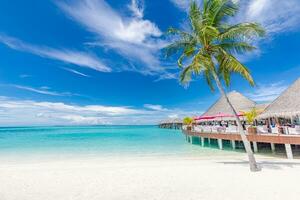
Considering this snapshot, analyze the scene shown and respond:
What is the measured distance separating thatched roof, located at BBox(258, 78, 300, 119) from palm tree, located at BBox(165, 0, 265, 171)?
6.67 m

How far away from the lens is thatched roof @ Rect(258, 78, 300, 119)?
12869mm

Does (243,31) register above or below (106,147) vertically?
above

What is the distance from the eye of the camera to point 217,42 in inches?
341

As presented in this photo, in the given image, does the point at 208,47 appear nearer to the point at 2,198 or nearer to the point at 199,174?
the point at 199,174

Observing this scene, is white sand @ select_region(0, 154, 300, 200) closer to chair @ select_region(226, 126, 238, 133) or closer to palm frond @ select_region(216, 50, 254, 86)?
palm frond @ select_region(216, 50, 254, 86)

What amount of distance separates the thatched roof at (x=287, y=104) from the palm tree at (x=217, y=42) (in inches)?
263

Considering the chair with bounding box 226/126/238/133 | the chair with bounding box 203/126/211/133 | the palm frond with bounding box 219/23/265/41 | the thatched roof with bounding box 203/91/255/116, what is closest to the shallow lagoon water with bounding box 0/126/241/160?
the chair with bounding box 203/126/211/133

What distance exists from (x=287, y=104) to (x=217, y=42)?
8544 millimetres

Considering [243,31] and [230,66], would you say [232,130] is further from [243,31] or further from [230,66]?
[243,31]

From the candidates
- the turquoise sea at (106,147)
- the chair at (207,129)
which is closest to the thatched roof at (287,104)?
the turquoise sea at (106,147)

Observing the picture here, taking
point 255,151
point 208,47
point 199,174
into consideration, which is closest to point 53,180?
point 199,174

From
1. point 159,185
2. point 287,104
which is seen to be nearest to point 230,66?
point 159,185

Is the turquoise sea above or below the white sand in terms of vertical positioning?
above

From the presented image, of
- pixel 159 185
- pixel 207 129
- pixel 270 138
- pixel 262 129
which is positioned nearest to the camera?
pixel 159 185
